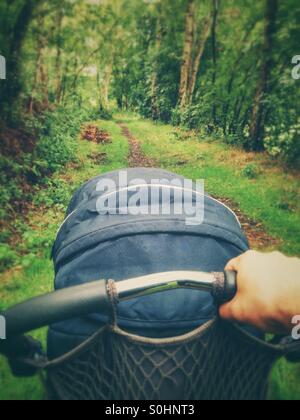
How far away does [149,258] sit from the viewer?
1010 mm

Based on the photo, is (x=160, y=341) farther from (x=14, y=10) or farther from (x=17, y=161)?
(x=14, y=10)

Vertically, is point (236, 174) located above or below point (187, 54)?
below

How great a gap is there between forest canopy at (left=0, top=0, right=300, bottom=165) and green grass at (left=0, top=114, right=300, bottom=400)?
94 mm

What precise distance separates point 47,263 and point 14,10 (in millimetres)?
1220

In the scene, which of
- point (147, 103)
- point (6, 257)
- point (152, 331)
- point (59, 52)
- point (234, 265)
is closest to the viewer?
point (234, 265)

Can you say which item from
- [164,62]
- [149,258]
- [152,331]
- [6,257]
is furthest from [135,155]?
[152,331]

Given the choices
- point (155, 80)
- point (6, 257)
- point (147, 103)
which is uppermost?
point (155, 80)

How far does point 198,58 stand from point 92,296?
1478 mm

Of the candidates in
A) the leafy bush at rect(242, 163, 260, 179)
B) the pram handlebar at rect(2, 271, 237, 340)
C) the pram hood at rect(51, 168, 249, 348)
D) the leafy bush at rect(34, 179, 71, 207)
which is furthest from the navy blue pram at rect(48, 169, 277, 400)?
the leafy bush at rect(242, 163, 260, 179)

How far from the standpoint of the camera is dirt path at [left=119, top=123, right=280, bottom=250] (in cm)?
193

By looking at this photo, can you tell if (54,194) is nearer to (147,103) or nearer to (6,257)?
(6,257)

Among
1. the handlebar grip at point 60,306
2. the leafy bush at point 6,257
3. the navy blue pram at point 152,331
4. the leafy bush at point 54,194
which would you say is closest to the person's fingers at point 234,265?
the navy blue pram at point 152,331

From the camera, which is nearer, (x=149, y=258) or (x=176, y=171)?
(x=149, y=258)

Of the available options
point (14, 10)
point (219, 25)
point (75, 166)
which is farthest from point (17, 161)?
point (219, 25)
